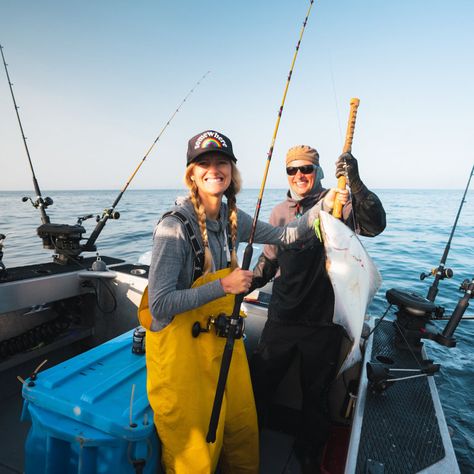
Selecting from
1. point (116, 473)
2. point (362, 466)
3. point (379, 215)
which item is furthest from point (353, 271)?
point (116, 473)

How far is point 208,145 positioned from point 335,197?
106 centimetres

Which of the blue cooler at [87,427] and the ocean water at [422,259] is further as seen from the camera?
the ocean water at [422,259]

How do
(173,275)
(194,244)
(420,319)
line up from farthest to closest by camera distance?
(420,319) < (194,244) < (173,275)

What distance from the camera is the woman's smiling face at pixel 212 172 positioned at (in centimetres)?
200

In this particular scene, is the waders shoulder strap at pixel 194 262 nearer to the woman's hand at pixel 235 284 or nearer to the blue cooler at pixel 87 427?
the woman's hand at pixel 235 284

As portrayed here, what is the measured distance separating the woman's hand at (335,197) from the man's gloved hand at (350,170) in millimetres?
96

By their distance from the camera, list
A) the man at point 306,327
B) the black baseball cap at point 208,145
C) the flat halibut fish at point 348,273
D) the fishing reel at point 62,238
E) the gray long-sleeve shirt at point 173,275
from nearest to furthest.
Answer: the gray long-sleeve shirt at point 173,275, the black baseball cap at point 208,145, the flat halibut fish at point 348,273, the man at point 306,327, the fishing reel at point 62,238

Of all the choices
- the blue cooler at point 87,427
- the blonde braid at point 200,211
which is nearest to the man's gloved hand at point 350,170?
the blonde braid at point 200,211

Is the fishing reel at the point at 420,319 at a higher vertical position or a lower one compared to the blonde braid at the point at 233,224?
lower

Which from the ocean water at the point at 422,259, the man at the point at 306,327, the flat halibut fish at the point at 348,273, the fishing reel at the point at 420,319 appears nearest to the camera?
the flat halibut fish at the point at 348,273

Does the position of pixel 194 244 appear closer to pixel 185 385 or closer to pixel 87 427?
pixel 185 385

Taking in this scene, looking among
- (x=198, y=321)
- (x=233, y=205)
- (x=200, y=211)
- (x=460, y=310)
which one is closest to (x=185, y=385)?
(x=198, y=321)

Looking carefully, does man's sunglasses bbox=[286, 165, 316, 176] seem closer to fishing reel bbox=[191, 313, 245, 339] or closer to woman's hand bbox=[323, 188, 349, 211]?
woman's hand bbox=[323, 188, 349, 211]

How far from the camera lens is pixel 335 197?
2.31 metres
